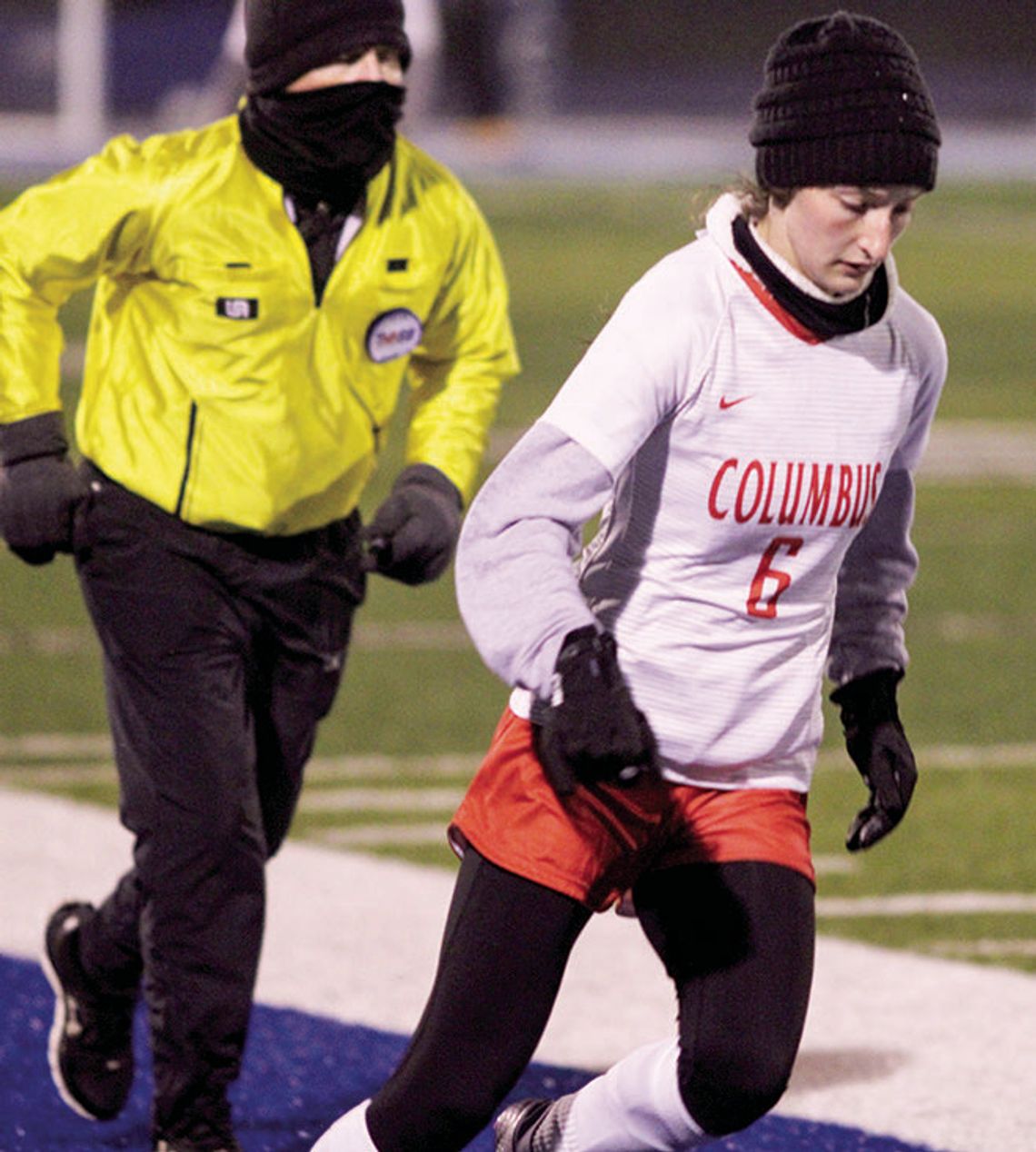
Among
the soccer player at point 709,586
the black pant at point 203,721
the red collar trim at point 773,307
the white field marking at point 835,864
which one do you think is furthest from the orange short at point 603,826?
the white field marking at point 835,864

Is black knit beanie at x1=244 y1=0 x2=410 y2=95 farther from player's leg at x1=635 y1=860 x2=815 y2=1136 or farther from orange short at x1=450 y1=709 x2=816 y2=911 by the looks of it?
player's leg at x1=635 y1=860 x2=815 y2=1136

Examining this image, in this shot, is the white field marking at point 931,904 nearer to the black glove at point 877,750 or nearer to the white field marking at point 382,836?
the white field marking at point 382,836

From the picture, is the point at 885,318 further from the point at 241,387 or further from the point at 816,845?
the point at 816,845

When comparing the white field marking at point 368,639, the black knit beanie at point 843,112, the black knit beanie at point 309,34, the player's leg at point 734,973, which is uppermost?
the black knit beanie at point 843,112

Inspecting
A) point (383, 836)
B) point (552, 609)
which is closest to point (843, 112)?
point (552, 609)

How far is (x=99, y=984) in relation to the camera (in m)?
5.13

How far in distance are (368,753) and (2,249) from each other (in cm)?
405

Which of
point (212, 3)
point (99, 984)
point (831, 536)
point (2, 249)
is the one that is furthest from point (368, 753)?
point (212, 3)

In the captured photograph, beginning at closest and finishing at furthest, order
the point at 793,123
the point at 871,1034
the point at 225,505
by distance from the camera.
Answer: the point at 793,123
the point at 225,505
the point at 871,1034

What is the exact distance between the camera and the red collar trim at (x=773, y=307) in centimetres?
370

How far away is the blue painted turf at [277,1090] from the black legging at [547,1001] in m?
1.29

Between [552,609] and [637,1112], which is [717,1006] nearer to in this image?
[637,1112]

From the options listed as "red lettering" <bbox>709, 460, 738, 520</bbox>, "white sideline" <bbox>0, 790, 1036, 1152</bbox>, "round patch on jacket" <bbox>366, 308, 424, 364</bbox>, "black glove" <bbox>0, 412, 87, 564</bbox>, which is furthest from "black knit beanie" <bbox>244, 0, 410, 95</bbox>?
"white sideline" <bbox>0, 790, 1036, 1152</bbox>

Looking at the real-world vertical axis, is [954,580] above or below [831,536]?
below
